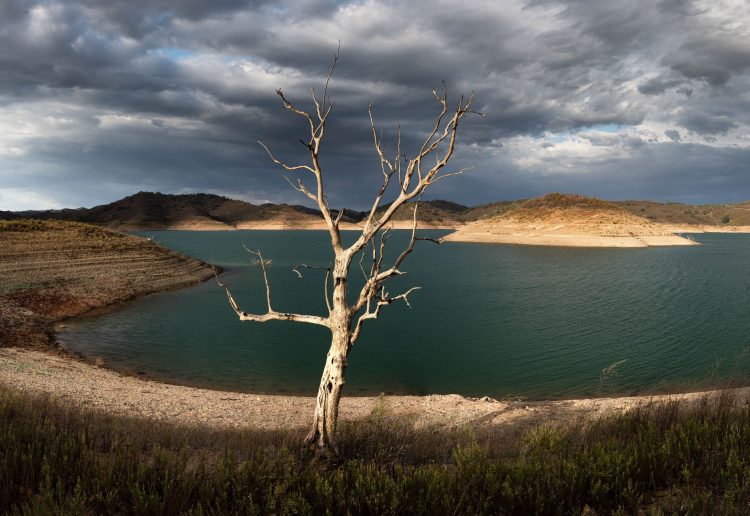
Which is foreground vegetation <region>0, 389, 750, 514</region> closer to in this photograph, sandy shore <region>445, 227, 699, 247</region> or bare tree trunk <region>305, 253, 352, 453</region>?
bare tree trunk <region>305, 253, 352, 453</region>

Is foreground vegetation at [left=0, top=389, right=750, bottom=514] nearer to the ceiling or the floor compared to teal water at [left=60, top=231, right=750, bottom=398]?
nearer to the ceiling

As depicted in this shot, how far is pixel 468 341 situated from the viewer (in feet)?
86.3

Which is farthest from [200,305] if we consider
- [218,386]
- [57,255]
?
[218,386]

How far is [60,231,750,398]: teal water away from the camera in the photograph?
19.8 m

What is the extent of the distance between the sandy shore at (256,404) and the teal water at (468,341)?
230 centimetres

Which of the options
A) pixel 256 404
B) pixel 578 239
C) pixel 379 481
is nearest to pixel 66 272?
pixel 256 404

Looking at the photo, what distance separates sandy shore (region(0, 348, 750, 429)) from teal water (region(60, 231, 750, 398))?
7.55 ft

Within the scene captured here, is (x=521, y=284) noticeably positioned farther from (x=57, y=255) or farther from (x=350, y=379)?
(x=57, y=255)

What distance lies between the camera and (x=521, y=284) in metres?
49.5

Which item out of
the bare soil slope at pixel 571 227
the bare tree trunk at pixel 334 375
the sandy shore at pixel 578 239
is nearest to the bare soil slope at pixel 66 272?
the bare tree trunk at pixel 334 375

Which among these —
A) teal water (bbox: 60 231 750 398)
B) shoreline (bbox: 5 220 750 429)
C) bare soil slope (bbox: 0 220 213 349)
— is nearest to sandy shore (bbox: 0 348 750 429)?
shoreline (bbox: 5 220 750 429)

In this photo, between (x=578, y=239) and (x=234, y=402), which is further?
(x=578, y=239)

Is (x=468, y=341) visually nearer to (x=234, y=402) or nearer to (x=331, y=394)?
(x=234, y=402)

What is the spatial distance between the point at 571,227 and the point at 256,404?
113 meters
